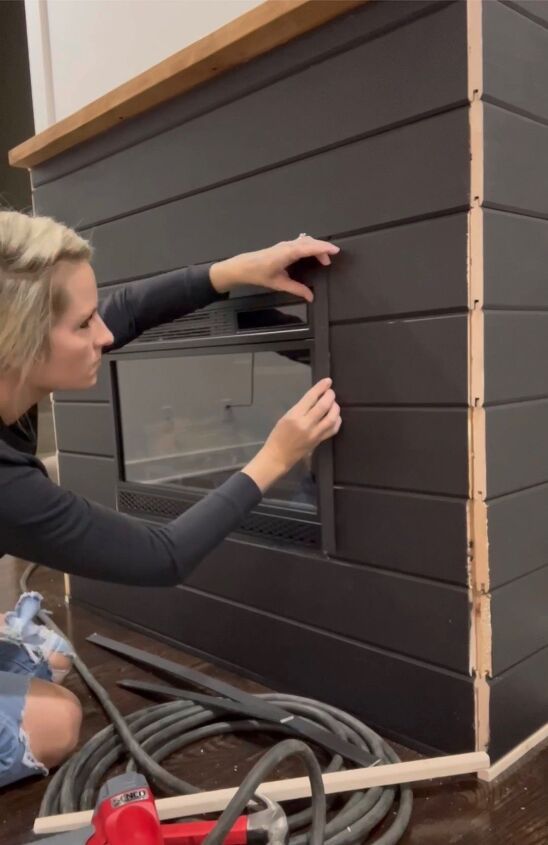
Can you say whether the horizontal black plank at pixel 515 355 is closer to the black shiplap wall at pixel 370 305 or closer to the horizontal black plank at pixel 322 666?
the black shiplap wall at pixel 370 305

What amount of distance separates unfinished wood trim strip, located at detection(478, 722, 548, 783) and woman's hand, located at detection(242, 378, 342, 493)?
53 centimetres

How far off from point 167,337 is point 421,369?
65cm

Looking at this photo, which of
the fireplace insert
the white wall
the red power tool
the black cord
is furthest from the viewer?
the white wall

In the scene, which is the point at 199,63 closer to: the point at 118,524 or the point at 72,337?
the point at 72,337

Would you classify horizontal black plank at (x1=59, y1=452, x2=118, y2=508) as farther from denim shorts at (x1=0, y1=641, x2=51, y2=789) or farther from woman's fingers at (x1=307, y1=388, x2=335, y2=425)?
woman's fingers at (x1=307, y1=388, x2=335, y2=425)

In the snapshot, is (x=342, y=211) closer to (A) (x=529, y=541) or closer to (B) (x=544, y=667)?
(A) (x=529, y=541)

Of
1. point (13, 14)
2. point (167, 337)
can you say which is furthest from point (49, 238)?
point (13, 14)

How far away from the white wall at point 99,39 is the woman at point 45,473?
0.52 meters

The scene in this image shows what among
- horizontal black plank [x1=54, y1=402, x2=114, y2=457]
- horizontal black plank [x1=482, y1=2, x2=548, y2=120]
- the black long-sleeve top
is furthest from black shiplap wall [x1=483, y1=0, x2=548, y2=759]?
horizontal black plank [x1=54, y1=402, x2=114, y2=457]

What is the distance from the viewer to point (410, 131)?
1.05 meters

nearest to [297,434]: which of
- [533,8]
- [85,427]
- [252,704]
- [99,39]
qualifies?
[252,704]

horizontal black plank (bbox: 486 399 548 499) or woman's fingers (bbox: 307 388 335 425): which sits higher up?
woman's fingers (bbox: 307 388 335 425)

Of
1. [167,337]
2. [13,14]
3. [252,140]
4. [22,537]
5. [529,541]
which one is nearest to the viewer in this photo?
[22,537]

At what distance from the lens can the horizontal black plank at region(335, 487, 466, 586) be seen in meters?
1.07
